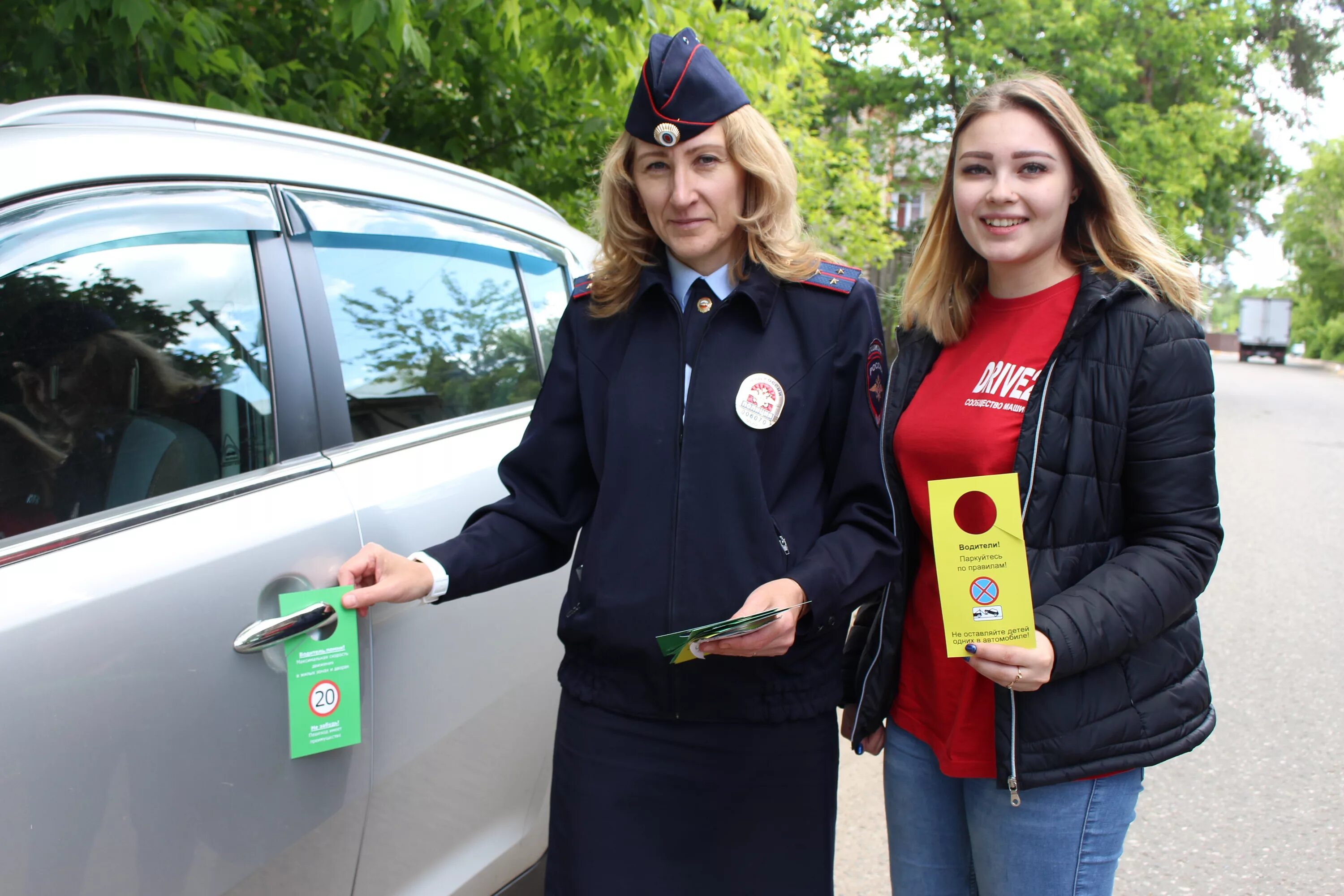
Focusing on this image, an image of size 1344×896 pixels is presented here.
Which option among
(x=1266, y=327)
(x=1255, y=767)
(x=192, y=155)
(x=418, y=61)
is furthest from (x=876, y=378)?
(x=1266, y=327)

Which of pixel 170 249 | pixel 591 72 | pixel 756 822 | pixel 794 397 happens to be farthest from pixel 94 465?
pixel 591 72

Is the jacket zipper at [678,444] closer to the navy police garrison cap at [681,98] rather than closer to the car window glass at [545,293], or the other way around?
the navy police garrison cap at [681,98]

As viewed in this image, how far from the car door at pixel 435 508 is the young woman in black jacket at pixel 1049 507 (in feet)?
2.27

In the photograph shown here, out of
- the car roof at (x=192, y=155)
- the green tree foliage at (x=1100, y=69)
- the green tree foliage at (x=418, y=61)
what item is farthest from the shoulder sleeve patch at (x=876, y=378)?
the green tree foliage at (x=1100, y=69)

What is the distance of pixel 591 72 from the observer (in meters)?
4.31

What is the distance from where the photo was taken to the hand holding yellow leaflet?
5.20 feet

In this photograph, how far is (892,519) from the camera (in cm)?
181

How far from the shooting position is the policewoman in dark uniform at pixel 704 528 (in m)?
1.71

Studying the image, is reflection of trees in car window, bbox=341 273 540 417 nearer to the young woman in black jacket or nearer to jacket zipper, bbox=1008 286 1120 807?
the young woman in black jacket

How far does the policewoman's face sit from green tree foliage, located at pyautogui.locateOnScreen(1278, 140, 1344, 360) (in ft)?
173

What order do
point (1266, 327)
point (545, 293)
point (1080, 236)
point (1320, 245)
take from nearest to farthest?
point (1080, 236) < point (545, 293) < point (1266, 327) < point (1320, 245)

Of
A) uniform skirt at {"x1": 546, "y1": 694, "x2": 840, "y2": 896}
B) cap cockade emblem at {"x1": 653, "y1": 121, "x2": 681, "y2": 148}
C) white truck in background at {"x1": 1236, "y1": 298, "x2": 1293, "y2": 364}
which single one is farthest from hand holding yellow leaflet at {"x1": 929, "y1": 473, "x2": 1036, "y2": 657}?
white truck in background at {"x1": 1236, "y1": 298, "x2": 1293, "y2": 364}

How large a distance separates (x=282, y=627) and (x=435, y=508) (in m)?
0.44

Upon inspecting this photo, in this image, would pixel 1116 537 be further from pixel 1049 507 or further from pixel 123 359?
pixel 123 359
